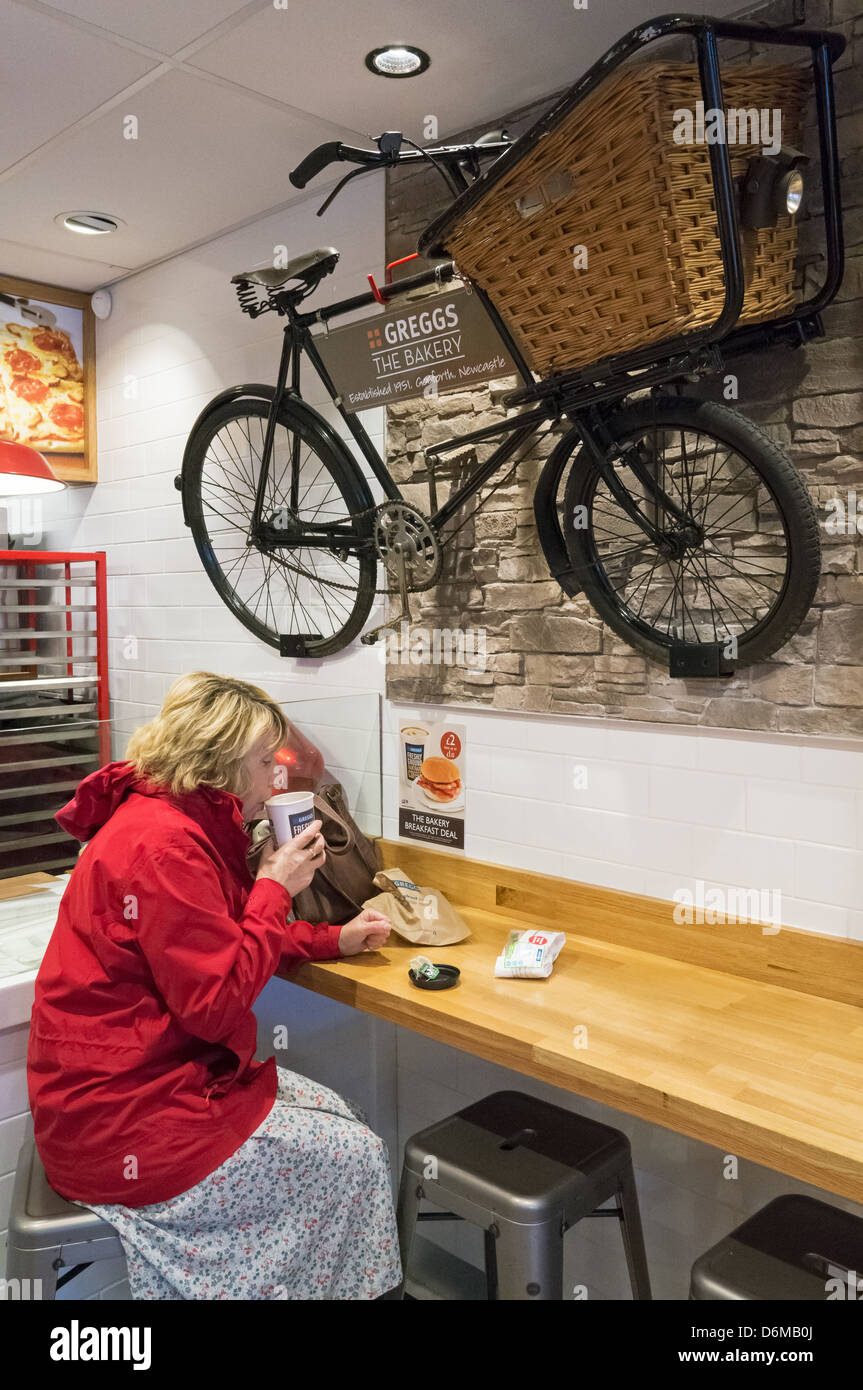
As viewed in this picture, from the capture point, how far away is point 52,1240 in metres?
1.81

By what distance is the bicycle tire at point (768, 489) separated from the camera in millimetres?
1983

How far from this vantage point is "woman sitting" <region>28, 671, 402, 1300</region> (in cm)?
181

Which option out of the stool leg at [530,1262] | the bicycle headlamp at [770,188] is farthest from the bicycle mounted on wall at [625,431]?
the stool leg at [530,1262]

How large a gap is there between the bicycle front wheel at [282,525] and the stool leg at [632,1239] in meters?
1.60

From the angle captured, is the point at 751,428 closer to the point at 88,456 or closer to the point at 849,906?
the point at 849,906

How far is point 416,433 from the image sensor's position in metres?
2.82

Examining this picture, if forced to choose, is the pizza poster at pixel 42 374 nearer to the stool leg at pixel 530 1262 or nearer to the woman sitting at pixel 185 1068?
the woman sitting at pixel 185 1068

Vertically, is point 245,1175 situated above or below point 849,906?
below

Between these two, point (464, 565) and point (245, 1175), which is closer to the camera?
point (245, 1175)

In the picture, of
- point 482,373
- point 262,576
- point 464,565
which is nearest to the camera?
point 482,373

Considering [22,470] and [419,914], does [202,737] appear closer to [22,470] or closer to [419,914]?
[419,914]

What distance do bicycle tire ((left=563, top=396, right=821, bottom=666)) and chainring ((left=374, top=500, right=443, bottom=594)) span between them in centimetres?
59
